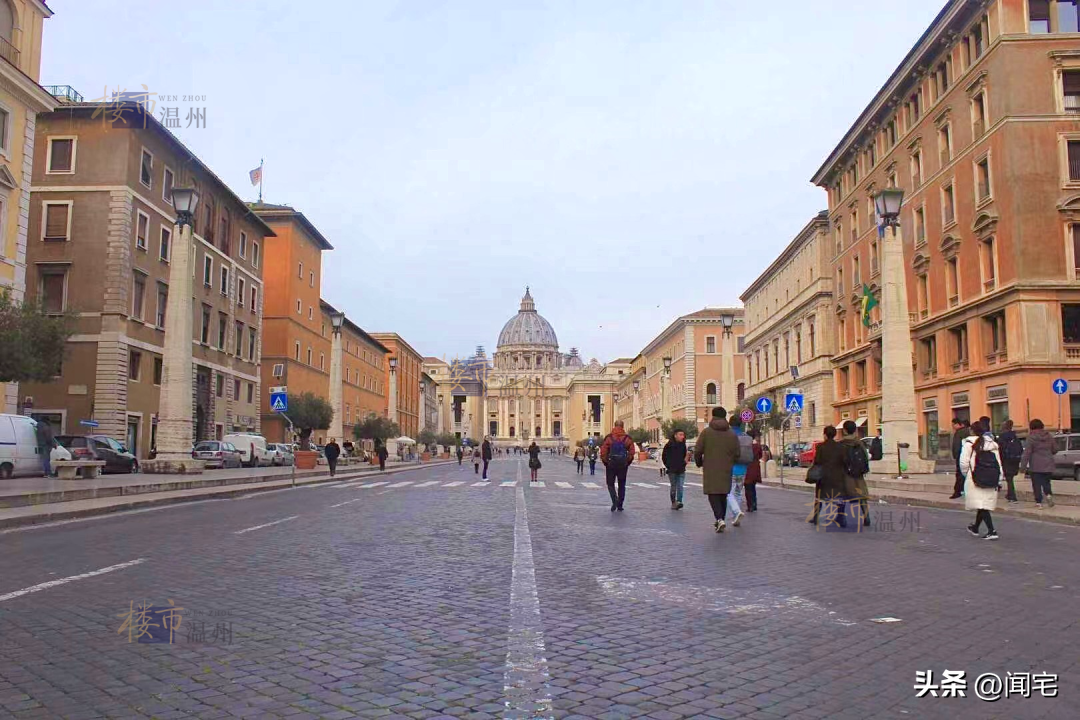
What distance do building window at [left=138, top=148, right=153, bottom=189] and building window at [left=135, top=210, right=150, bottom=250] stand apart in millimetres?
1485

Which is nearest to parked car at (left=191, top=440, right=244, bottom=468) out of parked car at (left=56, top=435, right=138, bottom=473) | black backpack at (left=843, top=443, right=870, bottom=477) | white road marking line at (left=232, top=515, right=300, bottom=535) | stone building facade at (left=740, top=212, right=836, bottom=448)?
parked car at (left=56, top=435, right=138, bottom=473)

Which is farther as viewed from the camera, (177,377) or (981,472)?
(177,377)

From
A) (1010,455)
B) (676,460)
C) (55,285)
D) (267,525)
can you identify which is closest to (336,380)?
(55,285)

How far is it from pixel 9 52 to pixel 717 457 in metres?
27.0

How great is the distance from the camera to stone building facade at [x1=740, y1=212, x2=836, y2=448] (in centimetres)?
5459

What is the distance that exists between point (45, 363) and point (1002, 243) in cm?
3196

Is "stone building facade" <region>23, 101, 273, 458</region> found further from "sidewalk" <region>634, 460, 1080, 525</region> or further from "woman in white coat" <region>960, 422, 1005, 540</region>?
"woman in white coat" <region>960, 422, 1005, 540</region>

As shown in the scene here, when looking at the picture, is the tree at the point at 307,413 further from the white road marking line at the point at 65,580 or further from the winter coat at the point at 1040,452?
the white road marking line at the point at 65,580

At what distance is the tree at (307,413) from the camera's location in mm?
54656

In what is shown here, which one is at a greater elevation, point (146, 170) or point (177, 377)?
point (146, 170)

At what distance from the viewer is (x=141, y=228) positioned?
1559 inches

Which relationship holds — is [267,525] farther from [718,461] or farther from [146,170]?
[146,170]

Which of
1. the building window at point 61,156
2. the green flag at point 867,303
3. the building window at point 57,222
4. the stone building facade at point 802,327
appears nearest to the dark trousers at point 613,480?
the green flag at point 867,303

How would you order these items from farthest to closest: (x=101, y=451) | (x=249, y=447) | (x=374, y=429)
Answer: (x=374, y=429), (x=249, y=447), (x=101, y=451)
